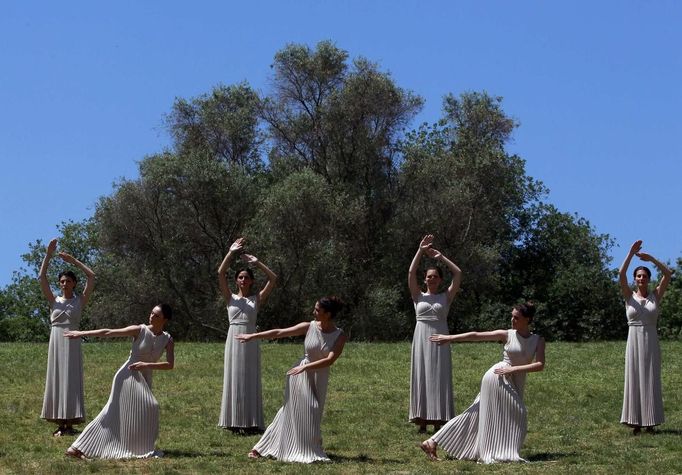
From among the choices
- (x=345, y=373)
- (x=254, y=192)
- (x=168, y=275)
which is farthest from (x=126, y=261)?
(x=345, y=373)

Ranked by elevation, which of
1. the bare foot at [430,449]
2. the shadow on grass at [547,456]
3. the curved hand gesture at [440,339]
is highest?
the curved hand gesture at [440,339]

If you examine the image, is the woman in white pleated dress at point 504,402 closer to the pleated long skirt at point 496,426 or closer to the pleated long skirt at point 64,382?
the pleated long skirt at point 496,426

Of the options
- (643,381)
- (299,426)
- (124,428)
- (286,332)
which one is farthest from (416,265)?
(124,428)

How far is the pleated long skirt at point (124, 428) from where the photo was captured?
15453 millimetres

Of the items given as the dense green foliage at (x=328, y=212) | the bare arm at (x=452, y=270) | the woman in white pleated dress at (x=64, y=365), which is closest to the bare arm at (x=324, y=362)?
the bare arm at (x=452, y=270)

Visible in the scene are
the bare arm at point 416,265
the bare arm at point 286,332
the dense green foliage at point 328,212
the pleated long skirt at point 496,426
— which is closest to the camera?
the bare arm at point 286,332

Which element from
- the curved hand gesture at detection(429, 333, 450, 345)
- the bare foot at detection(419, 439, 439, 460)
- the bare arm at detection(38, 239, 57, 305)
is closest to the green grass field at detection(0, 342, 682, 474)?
the bare foot at detection(419, 439, 439, 460)

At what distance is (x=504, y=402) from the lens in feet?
50.6

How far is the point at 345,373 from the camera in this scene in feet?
89.9

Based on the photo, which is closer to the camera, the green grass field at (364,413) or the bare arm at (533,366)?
the green grass field at (364,413)

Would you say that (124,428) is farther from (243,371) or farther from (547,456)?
(547,456)

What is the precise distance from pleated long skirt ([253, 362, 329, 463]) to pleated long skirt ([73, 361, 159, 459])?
1425mm

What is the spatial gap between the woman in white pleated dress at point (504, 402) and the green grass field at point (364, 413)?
33 centimetres

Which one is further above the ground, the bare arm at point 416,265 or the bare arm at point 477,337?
the bare arm at point 416,265
